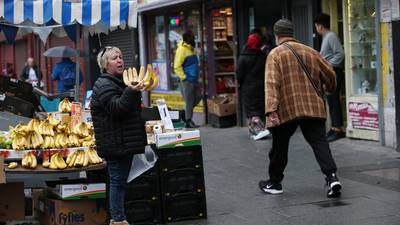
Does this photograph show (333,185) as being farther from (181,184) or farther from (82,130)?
(82,130)

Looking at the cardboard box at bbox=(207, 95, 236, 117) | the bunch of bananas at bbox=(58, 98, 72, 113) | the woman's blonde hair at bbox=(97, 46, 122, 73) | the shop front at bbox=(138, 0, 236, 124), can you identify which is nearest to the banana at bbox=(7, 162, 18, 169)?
the woman's blonde hair at bbox=(97, 46, 122, 73)

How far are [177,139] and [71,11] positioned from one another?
10.8 feet

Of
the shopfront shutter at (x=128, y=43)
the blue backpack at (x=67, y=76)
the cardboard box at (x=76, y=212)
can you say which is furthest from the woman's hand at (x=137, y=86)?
the shopfront shutter at (x=128, y=43)

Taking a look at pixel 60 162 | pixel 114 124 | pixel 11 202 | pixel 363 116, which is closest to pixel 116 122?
pixel 114 124

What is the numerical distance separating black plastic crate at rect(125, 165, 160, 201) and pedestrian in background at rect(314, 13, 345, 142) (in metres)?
5.21

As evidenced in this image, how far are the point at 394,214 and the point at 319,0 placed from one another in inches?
242

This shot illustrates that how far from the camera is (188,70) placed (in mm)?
15008

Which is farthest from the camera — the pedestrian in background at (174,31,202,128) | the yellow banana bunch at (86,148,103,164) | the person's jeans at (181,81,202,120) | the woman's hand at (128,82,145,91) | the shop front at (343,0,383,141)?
Result: the person's jeans at (181,81,202,120)

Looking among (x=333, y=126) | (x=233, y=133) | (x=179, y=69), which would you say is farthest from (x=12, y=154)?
(x=179, y=69)

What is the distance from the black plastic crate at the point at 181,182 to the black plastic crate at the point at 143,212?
0.16m

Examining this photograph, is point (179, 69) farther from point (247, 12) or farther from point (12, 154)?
point (12, 154)

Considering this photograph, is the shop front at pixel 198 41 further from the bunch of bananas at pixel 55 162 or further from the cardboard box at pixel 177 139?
the bunch of bananas at pixel 55 162

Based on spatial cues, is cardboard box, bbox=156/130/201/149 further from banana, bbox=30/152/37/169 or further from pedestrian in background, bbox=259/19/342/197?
banana, bbox=30/152/37/169

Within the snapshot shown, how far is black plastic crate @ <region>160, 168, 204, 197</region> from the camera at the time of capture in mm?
7070
